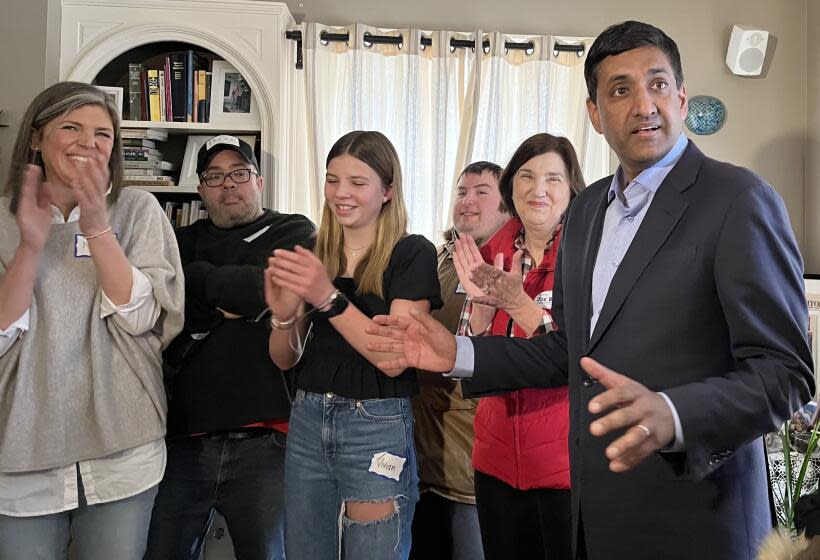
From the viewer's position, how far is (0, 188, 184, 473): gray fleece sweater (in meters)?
1.69

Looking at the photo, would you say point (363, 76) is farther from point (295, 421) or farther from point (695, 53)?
point (295, 421)

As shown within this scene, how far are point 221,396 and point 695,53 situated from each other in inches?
133

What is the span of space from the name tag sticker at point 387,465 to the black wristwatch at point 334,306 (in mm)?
334

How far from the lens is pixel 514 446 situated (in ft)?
6.15

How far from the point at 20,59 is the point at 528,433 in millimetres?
2828

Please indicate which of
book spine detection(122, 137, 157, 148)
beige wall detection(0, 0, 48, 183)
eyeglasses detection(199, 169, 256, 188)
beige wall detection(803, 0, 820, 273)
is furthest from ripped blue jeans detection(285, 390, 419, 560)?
beige wall detection(803, 0, 820, 273)

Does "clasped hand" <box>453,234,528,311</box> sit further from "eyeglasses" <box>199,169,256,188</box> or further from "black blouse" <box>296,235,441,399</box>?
"eyeglasses" <box>199,169,256,188</box>

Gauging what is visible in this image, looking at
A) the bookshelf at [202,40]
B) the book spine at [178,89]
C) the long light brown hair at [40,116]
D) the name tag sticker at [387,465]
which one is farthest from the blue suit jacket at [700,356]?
the book spine at [178,89]

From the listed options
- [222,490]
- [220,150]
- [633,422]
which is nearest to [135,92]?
[220,150]

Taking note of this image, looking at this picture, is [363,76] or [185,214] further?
[363,76]

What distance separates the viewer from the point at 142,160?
355 centimetres

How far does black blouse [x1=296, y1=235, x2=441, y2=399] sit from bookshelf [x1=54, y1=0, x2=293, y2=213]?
1.79 metres

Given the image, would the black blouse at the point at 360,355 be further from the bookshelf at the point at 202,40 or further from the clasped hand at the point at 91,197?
the bookshelf at the point at 202,40

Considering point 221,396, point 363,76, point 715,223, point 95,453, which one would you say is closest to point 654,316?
point 715,223
